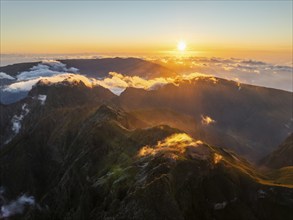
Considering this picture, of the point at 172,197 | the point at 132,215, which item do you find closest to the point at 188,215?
the point at 172,197

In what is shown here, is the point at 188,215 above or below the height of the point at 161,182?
below

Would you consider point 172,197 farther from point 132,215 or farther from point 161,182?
point 132,215

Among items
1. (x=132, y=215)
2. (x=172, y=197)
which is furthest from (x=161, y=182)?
(x=132, y=215)

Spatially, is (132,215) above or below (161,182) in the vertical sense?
below

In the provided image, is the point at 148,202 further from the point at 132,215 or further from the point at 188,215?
the point at 188,215

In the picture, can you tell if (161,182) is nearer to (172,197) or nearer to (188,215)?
(172,197)
